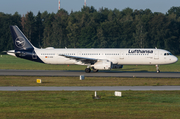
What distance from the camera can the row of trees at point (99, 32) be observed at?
115875 mm

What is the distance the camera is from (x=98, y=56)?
44.3m

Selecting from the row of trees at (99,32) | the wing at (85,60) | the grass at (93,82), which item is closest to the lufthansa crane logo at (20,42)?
the wing at (85,60)

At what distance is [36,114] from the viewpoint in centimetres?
1534

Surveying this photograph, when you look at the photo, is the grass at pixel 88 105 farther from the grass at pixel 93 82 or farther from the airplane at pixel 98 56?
the airplane at pixel 98 56

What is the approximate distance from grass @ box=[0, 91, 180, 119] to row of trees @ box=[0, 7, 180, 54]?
303 ft

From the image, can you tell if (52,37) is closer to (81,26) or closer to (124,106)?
(81,26)

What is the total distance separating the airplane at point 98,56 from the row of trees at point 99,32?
224ft

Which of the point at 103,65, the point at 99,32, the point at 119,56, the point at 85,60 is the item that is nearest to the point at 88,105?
the point at 103,65

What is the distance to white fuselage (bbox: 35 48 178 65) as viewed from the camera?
42875 millimetres

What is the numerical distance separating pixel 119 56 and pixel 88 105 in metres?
26.2

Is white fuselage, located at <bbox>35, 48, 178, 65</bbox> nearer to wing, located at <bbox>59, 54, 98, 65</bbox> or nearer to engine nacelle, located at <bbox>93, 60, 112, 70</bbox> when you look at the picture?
wing, located at <bbox>59, 54, 98, 65</bbox>

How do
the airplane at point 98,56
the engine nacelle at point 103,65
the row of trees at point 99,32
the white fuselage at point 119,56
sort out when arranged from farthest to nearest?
1. the row of trees at point 99,32
2. the white fuselage at point 119,56
3. the airplane at point 98,56
4. the engine nacelle at point 103,65

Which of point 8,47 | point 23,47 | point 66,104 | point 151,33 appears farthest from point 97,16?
point 66,104

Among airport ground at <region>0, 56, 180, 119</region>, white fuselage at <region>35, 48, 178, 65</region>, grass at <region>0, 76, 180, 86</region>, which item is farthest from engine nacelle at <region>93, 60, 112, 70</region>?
airport ground at <region>0, 56, 180, 119</region>
